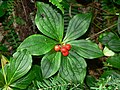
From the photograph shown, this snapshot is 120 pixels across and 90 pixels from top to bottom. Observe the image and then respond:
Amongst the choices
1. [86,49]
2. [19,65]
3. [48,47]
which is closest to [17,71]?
[19,65]

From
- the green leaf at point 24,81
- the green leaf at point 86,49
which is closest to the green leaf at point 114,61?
the green leaf at point 86,49

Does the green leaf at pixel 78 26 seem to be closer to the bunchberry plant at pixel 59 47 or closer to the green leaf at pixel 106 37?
the bunchberry plant at pixel 59 47

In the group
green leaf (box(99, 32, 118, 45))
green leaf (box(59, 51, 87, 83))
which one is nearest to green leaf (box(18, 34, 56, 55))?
green leaf (box(59, 51, 87, 83))

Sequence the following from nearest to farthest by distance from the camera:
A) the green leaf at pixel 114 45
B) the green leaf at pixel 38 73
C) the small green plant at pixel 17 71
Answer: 1. the small green plant at pixel 17 71
2. the green leaf at pixel 38 73
3. the green leaf at pixel 114 45

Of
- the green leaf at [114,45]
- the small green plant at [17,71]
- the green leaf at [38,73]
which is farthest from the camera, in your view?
the green leaf at [114,45]

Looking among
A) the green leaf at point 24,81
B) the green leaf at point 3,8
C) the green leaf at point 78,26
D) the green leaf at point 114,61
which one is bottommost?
the green leaf at point 24,81

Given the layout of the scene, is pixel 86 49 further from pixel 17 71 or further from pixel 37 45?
pixel 17 71

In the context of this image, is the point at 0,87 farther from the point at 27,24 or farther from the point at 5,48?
the point at 27,24

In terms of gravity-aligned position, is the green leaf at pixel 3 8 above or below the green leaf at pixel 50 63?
above
